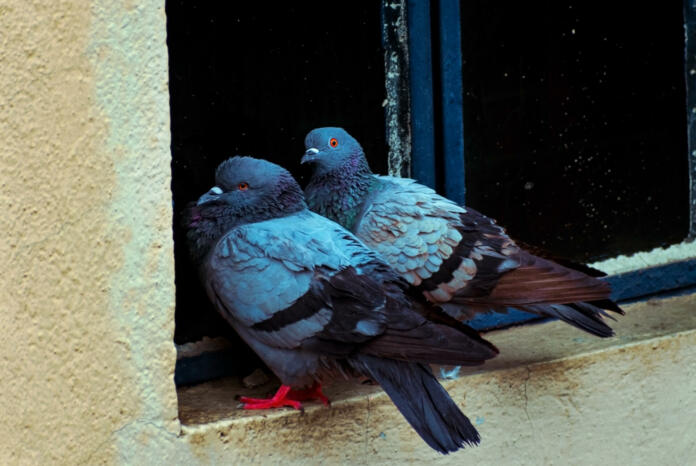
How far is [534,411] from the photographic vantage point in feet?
11.7

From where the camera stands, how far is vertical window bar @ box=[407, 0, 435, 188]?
3656mm

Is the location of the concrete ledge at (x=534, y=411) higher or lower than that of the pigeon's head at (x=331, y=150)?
lower

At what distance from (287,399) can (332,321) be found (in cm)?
34

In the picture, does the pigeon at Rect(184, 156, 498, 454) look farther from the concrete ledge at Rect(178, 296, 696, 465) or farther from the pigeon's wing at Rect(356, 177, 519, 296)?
the pigeon's wing at Rect(356, 177, 519, 296)

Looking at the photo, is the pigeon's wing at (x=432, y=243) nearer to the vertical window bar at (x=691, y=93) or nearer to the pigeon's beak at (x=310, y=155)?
the pigeon's beak at (x=310, y=155)

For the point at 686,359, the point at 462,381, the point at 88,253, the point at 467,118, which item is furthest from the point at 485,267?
the point at 88,253

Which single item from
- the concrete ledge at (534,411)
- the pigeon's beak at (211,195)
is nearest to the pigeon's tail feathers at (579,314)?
the concrete ledge at (534,411)

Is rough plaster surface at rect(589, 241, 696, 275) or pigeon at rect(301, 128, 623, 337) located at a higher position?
pigeon at rect(301, 128, 623, 337)

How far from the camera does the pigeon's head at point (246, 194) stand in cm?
328

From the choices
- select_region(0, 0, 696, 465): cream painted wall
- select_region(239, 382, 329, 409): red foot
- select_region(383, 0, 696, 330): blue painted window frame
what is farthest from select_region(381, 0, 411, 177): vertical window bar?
select_region(0, 0, 696, 465): cream painted wall

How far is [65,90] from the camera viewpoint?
273 cm

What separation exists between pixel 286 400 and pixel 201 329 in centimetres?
44

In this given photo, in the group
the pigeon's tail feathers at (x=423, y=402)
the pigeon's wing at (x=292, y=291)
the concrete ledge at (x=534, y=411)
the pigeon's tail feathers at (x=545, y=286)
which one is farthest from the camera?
the pigeon's tail feathers at (x=545, y=286)

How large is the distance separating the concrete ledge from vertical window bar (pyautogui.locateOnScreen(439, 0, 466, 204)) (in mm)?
594
